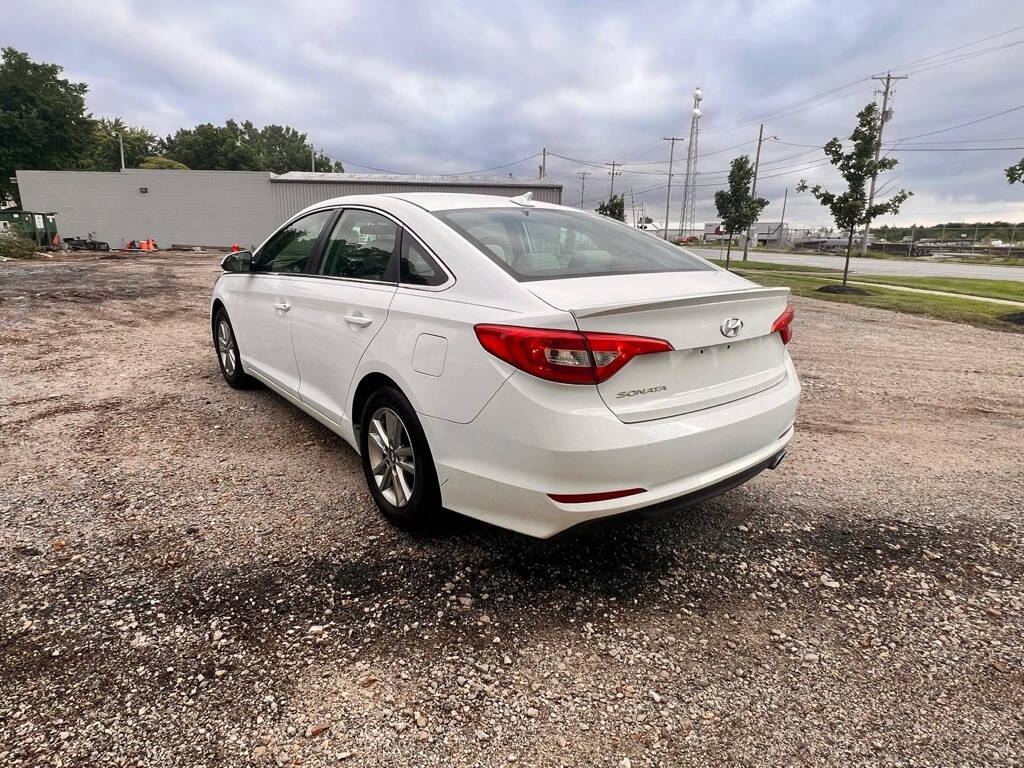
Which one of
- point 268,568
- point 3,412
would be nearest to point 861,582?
point 268,568

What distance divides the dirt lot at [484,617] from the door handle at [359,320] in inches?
39.1

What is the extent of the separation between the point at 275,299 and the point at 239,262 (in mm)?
809

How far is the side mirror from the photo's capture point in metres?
4.53

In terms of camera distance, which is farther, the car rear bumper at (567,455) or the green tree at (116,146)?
the green tree at (116,146)

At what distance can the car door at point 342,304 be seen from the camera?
9.91 ft

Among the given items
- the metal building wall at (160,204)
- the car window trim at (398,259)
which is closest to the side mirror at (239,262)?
the car window trim at (398,259)

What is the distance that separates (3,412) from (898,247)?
64.0 m

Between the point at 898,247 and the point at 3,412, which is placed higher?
the point at 898,247

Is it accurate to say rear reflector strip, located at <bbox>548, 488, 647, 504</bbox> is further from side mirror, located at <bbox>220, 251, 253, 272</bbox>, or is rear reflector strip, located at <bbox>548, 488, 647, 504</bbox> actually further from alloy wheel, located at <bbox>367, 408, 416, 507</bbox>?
side mirror, located at <bbox>220, 251, 253, 272</bbox>

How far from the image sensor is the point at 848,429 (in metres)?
4.71

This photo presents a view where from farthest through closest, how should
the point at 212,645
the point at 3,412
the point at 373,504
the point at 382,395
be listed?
the point at 3,412 → the point at 373,504 → the point at 382,395 → the point at 212,645

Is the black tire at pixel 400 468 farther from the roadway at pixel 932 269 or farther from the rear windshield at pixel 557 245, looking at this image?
the roadway at pixel 932 269

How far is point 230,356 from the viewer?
5219 mm

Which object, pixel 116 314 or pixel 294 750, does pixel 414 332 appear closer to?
pixel 294 750
